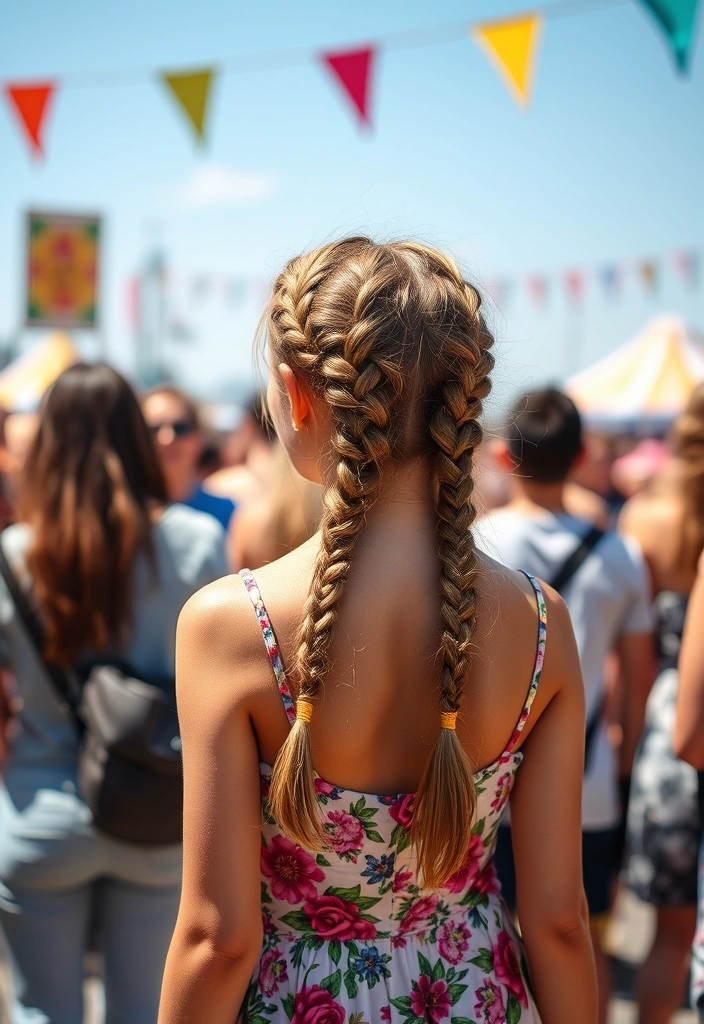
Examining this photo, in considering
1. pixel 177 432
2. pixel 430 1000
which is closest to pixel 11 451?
pixel 177 432

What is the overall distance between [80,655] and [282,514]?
1121 mm

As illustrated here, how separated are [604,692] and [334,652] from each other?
2024 millimetres

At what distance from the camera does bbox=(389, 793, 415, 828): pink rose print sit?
4.19ft

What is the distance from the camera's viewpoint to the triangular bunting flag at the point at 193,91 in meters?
5.86

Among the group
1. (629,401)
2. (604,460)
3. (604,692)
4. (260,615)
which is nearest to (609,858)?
(604,692)

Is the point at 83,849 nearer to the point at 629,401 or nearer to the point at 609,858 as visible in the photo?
the point at 609,858

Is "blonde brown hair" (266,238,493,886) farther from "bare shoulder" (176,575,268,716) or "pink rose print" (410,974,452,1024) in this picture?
"pink rose print" (410,974,452,1024)

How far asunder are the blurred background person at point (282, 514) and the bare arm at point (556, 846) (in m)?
1.68

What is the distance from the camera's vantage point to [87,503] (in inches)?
88.2

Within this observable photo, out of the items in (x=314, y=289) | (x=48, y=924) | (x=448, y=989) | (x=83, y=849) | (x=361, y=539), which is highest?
(x=314, y=289)

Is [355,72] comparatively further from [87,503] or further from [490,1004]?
[490,1004]

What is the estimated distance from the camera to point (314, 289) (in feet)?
4.18

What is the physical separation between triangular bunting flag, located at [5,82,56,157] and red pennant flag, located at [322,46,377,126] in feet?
5.93

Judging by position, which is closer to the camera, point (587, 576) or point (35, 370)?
point (587, 576)
